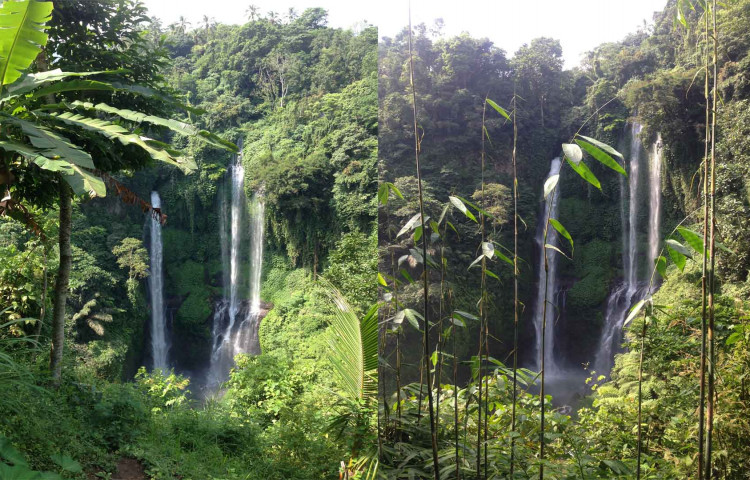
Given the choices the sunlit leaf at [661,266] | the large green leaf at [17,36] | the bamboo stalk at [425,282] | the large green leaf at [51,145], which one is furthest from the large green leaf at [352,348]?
the large green leaf at [17,36]

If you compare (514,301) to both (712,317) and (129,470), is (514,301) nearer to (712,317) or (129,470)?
(712,317)

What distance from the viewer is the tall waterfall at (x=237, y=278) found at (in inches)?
85.3

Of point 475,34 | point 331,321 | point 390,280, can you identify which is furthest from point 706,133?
point 331,321

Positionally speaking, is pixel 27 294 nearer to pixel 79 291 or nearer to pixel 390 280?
pixel 79 291

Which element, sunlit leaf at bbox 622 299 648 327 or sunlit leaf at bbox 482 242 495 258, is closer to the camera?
sunlit leaf at bbox 622 299 648 327

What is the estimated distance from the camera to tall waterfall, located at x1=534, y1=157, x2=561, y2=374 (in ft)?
4.79

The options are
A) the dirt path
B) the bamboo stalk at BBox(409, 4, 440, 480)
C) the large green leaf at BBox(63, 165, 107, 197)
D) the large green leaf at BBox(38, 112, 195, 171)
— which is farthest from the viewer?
the dirt path

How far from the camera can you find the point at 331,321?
234 cm

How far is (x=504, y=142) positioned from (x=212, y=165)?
1.24 meters

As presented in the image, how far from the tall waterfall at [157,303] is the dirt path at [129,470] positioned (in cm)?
35

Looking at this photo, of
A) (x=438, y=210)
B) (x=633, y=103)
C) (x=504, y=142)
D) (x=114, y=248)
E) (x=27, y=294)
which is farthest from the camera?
(x=114, y=248)

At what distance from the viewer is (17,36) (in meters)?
1.46

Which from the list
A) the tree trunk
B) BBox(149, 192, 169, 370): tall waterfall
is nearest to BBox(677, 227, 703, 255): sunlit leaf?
BBox(149, 192, 169, 370): tall waterfall

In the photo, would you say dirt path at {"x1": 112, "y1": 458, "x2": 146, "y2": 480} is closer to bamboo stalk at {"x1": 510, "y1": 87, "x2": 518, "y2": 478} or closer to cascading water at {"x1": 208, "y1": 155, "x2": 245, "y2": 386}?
cascading water at {"x1": 208, "y1": 155, "x2": 245, "y2": 386}
